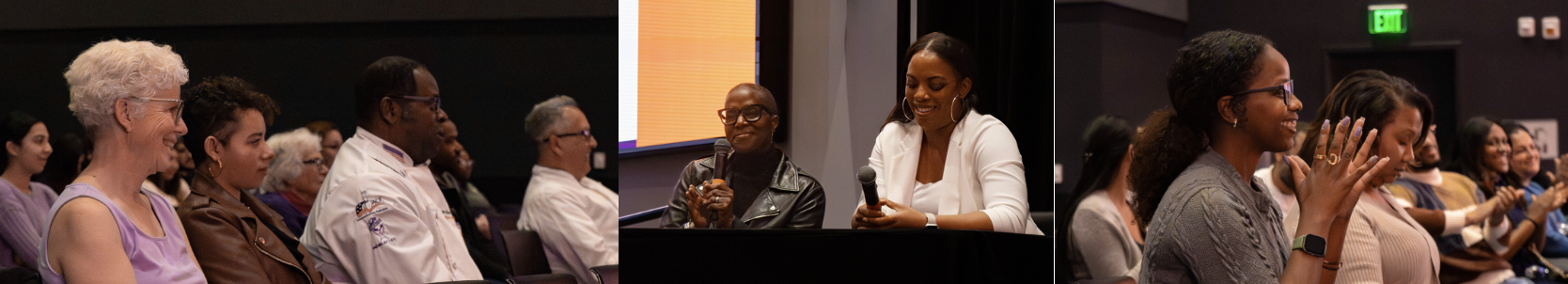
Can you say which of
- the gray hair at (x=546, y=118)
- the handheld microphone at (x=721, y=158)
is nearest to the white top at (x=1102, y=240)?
the handheld microphone at (x=721, y=158)

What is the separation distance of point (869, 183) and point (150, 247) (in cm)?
171

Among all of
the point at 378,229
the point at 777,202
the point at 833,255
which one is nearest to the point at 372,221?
the point at 378,229

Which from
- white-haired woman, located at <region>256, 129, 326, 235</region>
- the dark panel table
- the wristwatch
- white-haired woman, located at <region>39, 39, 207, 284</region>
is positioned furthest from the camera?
the dark panel table

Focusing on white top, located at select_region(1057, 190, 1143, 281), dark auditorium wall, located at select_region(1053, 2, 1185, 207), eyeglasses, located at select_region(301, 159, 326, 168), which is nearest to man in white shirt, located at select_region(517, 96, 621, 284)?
eyeglasses, located at select_region(301, 159, 326, 168)

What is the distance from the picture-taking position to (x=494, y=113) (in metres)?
3.05

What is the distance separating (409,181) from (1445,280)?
2.71m

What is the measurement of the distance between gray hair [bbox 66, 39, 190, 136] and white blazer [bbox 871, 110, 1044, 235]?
1.75 metres

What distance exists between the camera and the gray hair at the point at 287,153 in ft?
9.11

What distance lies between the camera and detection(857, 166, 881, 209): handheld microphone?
117 inches

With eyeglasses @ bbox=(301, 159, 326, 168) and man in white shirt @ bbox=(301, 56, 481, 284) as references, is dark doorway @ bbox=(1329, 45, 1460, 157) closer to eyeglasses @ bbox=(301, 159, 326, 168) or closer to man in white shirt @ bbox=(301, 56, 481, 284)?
man in white shirt @ bbox=(301, 56, 481, 284)

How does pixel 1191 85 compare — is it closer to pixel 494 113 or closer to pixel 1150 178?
pixel 1150 178

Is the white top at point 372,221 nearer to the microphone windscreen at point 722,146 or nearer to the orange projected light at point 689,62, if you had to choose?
the orange projected light at point 689,62

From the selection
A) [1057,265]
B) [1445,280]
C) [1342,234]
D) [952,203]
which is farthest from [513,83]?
[1445,280]

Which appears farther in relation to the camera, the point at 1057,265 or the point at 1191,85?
the point at 1057,265
